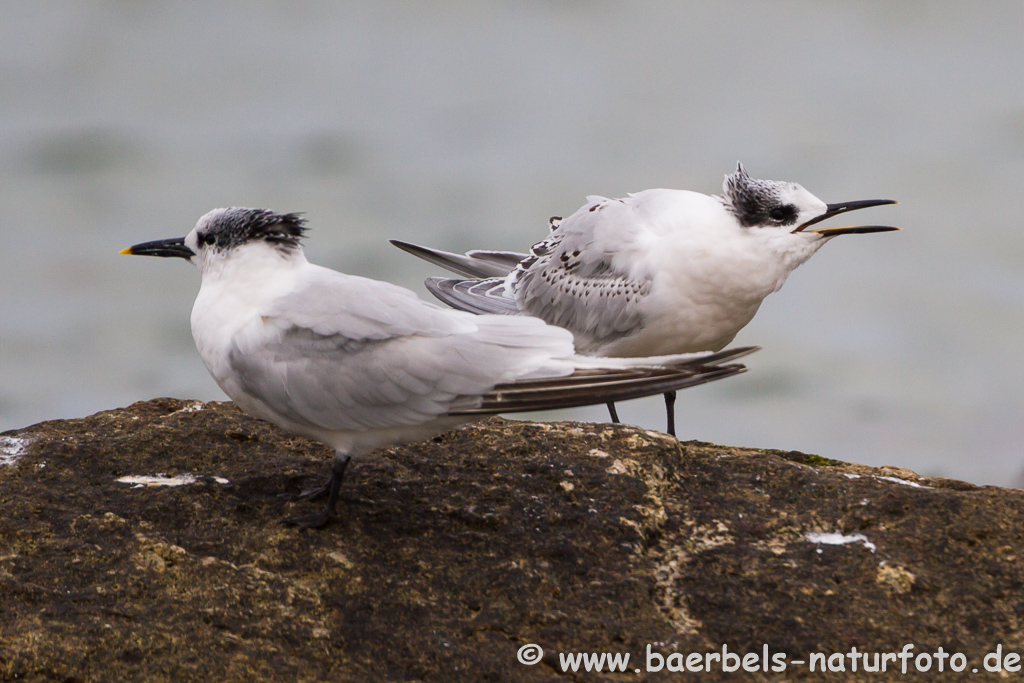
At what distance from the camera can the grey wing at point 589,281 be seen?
532 cm

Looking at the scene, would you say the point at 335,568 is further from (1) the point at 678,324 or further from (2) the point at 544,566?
(1) the point at 678,324

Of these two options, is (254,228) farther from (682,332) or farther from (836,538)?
(836,538)

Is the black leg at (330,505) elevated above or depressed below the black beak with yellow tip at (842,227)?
below

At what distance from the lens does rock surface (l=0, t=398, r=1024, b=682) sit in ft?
11.6

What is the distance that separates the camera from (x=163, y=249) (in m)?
4.62

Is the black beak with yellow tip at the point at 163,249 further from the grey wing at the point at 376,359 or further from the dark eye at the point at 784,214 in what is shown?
the dark eye at the point at 784,214

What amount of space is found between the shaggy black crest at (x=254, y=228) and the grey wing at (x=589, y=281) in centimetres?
155

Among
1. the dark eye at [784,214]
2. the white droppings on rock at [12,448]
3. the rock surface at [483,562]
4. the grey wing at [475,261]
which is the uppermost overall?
the dark eye at [784,214]

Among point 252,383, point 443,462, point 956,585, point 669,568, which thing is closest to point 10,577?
point 252,383

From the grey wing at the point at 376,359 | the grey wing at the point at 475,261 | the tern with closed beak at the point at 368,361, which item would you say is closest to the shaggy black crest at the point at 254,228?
the tern with closed beak at the point at 368,361

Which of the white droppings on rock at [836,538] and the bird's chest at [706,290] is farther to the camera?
the bird's chest at [706,290]

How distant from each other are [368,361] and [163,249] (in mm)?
1175

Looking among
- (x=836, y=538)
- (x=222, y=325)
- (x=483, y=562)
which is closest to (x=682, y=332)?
(x=836, y=538)

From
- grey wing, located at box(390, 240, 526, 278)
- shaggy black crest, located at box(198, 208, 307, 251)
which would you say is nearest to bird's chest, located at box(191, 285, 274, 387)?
shaggy black crest, located at box(198, 208, 307, 251)
